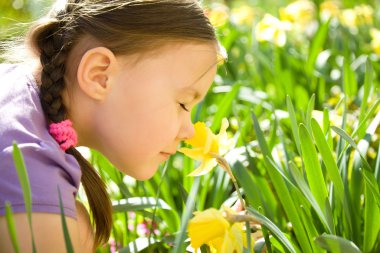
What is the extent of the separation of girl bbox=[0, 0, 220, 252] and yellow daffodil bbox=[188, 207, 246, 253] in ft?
1.05

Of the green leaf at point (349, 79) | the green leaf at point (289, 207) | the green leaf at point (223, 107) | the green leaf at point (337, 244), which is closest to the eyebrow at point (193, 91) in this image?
the green leaf at point (289, 207)

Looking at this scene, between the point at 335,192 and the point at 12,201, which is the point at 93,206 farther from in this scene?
the point at 335,192

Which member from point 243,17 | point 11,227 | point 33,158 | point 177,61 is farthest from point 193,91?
point 243,17

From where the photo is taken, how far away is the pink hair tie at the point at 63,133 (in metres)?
1.38

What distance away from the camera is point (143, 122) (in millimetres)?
1465

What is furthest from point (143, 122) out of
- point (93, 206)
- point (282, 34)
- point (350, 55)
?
point (350, 55)

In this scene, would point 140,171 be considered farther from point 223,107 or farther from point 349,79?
point 349,79

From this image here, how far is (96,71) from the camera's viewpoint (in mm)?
1455

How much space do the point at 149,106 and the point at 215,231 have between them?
380 millimetres

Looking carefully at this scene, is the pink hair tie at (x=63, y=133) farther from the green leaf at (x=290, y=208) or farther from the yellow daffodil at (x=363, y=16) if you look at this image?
the yellow daffodil at (x=363, y=16)

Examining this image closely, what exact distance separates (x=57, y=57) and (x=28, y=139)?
249mm

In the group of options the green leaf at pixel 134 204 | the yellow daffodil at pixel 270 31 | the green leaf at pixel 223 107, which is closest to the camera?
the green leaf at pixel 134 204

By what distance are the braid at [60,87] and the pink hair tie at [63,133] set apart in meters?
0.03

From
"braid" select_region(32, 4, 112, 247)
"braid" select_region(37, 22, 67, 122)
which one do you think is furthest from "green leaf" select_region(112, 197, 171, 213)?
"braid" select_region(37, 22, 67, 122)
